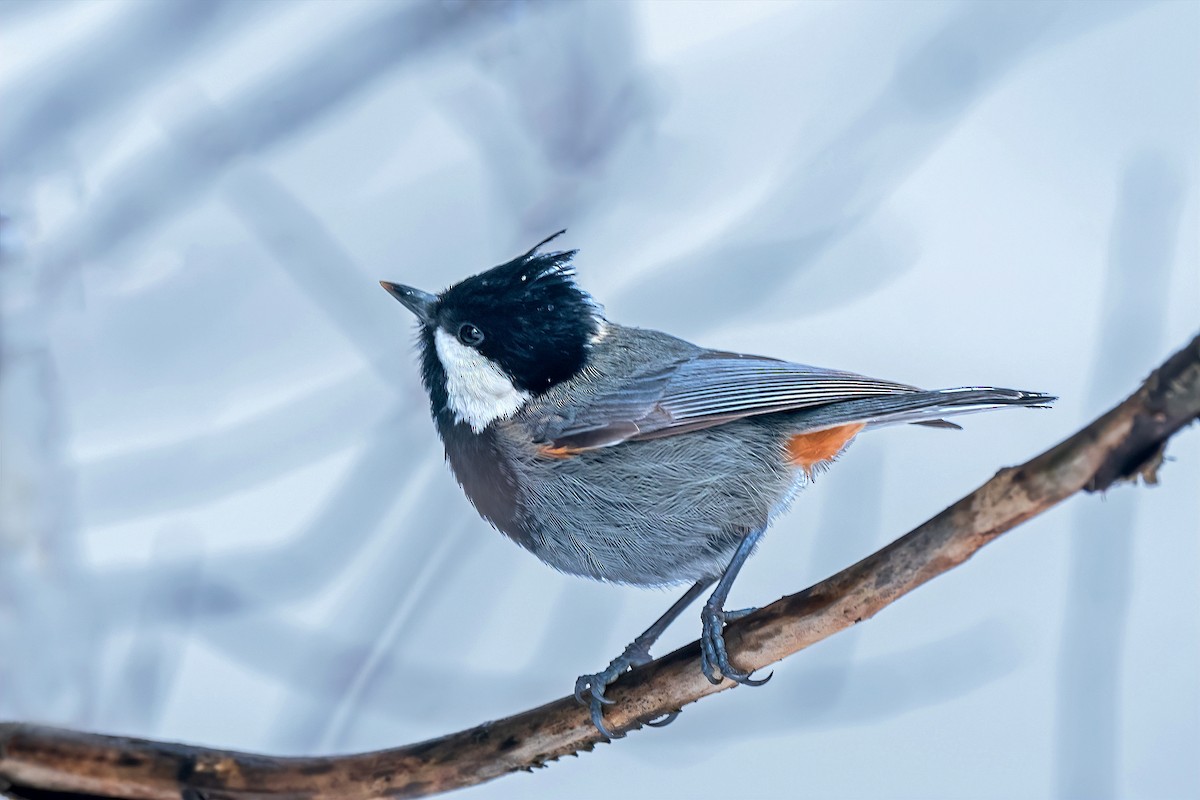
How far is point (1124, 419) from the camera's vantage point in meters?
1.39

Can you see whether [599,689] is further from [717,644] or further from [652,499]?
[652,499]

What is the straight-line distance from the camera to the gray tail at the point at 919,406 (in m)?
1.84

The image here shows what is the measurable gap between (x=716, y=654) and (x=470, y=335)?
89cm

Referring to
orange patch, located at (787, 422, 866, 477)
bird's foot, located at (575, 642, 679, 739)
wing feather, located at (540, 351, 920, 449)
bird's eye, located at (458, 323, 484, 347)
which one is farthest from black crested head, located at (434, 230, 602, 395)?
bird's foot, located at (575, 642, 679, 739)

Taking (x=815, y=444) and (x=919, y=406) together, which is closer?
(x=919, y=406)

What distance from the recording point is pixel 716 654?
6.29 ft

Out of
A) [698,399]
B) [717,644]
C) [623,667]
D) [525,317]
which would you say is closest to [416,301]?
[525,317]

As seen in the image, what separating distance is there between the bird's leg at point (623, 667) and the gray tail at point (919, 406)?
0.49m

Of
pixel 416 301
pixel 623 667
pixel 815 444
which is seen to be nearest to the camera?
pixel 623 667

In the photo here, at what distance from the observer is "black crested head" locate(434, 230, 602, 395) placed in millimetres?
2307

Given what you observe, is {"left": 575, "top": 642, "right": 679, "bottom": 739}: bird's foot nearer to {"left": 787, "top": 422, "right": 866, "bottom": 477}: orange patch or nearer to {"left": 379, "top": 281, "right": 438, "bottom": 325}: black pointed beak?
{"left": 787, "top": 422, "right": 866, "bottom": 477}: orange patch

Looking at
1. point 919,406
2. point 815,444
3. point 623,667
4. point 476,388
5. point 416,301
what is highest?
point 416,301

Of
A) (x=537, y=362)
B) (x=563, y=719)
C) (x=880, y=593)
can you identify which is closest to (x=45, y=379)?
(x=537, y=362)

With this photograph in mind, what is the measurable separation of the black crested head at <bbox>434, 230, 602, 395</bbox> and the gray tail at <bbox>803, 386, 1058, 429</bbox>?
56 cm
